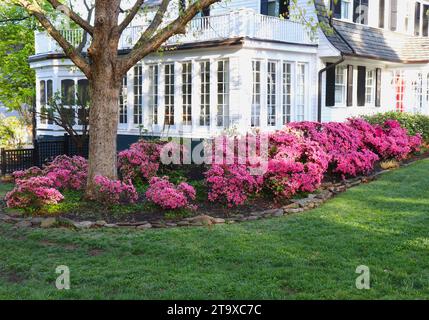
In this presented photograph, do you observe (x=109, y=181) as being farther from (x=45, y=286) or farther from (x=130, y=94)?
(x=130, y=94)

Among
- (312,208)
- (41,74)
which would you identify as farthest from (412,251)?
(41,74)

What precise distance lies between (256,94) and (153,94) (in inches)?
159

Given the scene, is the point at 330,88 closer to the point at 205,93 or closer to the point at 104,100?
the point at 205,93

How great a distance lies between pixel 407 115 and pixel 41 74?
45.6ft

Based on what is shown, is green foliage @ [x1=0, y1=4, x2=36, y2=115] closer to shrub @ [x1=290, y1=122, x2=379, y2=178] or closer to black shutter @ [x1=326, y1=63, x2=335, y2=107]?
black shutter @ [x1=326, y1=63, x2=335, y2=107]

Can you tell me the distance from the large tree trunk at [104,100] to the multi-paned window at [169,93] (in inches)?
283

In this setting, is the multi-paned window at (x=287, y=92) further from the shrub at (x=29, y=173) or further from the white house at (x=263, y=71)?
Answer: the shrub at (x=29, y=173)

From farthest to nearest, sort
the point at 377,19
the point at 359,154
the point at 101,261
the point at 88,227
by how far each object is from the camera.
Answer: the point at 377,19, the point at 359,154, the point at 88,227, the point at 101,261

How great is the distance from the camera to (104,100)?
1040 cm

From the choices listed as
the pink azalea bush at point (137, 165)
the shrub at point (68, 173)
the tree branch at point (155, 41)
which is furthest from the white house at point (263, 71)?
the shrub at point (68, 173)

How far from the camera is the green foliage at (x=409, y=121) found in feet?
57.4

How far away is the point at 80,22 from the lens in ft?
33.4

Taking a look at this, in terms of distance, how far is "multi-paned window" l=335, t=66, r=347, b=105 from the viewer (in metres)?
19.5

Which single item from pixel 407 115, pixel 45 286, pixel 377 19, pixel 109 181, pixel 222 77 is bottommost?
pixel 45 286
